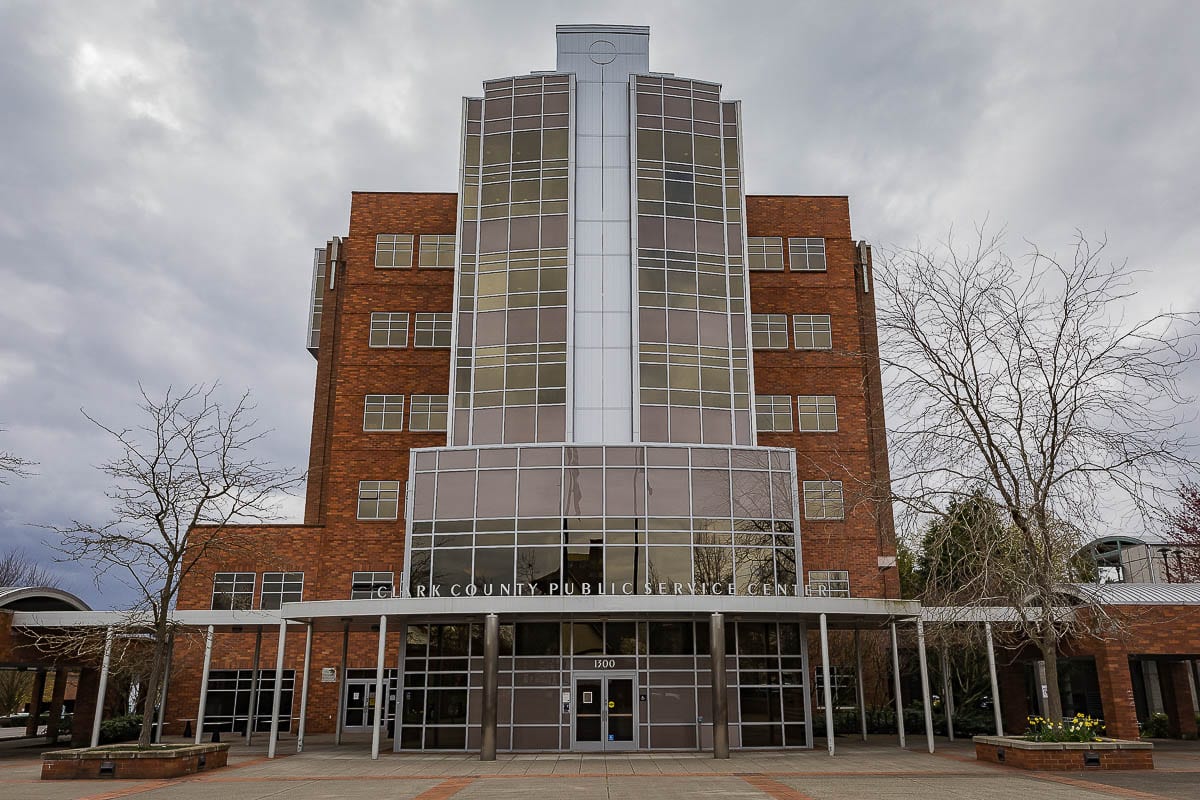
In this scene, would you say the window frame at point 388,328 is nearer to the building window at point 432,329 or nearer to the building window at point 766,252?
the building window at point 432,329

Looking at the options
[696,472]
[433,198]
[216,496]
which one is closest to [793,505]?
[696,472]

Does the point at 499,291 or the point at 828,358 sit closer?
the point at 499,291

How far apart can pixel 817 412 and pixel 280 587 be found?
22.7 metres

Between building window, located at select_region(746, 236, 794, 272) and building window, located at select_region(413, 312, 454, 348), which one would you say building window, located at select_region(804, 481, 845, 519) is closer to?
building window, located at select_region(746, 236, 794, 272)

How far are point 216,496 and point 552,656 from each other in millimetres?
10046

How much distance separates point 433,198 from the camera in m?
41.7

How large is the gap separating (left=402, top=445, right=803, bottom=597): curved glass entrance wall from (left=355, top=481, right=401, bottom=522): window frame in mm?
9378

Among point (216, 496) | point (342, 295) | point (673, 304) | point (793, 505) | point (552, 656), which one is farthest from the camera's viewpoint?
point (342, 295)

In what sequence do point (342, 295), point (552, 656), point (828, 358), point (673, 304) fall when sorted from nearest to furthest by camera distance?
point (552, 656), point (673, 304), point (828, 358), point (342, 295)

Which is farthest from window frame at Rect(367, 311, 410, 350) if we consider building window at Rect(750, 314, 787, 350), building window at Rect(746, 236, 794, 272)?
building window at Rect(746, 236, 794, 272)

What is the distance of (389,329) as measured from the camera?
132ft

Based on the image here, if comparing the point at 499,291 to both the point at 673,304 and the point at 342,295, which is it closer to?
the point at 673,304

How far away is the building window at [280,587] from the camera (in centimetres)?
3794

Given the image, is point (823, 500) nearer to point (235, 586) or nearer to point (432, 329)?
point (432, 329)
